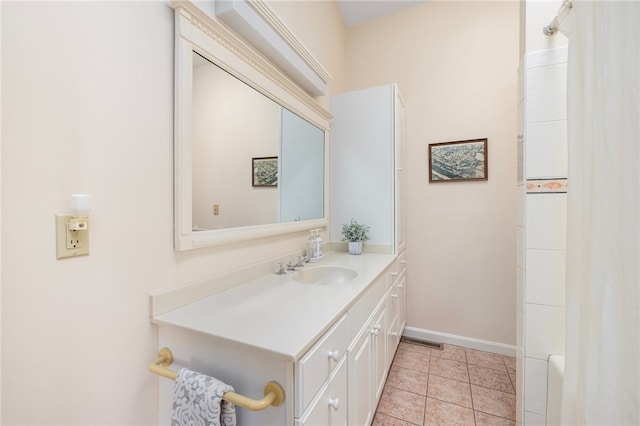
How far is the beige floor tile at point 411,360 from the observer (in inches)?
80.7

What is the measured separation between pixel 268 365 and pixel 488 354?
2264mm

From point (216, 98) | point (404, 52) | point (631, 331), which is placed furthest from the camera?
point (404, 52)

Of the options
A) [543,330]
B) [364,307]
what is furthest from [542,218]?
[364,307]

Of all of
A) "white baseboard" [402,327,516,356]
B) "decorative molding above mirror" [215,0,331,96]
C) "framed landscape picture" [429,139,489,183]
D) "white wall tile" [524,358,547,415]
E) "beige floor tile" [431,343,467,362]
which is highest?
"decorative molding above mirror" [215,0,331,96]

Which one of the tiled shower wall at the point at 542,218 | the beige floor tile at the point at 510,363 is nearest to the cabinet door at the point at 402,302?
the beige floor tile at the point at 510,363

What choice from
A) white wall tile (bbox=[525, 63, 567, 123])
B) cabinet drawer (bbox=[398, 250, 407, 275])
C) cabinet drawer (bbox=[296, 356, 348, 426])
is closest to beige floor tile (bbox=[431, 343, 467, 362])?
cabinet drawer (bbox=[398, 250, 407, 275])

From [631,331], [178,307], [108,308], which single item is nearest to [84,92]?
[108,308]

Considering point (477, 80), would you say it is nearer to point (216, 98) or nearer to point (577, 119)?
point (577, 119)

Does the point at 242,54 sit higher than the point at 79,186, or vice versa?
the point at 242,54

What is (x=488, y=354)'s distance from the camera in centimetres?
222

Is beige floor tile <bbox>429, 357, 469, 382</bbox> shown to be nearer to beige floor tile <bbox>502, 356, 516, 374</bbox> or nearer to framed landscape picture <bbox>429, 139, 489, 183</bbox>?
beige floor tile <bbox>502, 356, 516, 374</bbox>

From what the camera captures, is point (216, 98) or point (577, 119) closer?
point (577, 119)

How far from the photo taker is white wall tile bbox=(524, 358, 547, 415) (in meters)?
1.22

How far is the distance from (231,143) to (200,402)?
1007 mm
